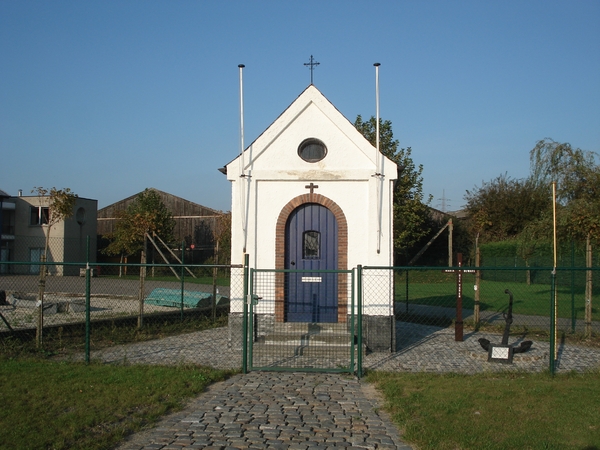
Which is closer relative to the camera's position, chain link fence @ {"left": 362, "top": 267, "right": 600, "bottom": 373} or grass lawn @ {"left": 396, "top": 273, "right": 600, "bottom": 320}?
chain link fence @ {"left": 362, "top": 267, "right": 600, "bottom": 373}

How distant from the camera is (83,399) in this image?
24.5 ft

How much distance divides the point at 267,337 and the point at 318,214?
8.87 ft

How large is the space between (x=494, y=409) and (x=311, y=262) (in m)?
5.37

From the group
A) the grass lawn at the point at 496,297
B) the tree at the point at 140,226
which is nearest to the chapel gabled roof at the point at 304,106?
the grass lawn at the point at 496,297

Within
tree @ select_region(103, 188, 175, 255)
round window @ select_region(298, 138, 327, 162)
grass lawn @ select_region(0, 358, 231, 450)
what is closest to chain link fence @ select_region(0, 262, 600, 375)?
grass lawn @ select_region(0, 358, 231, 450)

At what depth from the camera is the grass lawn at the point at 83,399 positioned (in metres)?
6.05

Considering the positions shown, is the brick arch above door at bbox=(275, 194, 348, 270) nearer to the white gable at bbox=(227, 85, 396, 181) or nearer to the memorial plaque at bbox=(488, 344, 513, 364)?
the white gable at bbox=(227, 85, 396, 181)

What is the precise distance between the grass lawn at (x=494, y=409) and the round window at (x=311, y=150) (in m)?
4.79

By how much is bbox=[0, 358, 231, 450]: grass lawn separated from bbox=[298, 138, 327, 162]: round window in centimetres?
490

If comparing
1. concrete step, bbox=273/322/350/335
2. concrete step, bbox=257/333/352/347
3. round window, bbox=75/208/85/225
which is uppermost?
round window, bbox=75/208/85/225

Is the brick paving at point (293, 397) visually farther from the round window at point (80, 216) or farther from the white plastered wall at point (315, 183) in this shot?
the round window at point (80, 216)

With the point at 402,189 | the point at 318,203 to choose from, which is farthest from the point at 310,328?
the point at 402,189

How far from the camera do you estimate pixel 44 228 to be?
37.1m

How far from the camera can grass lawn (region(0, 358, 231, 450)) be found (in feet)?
19.9
